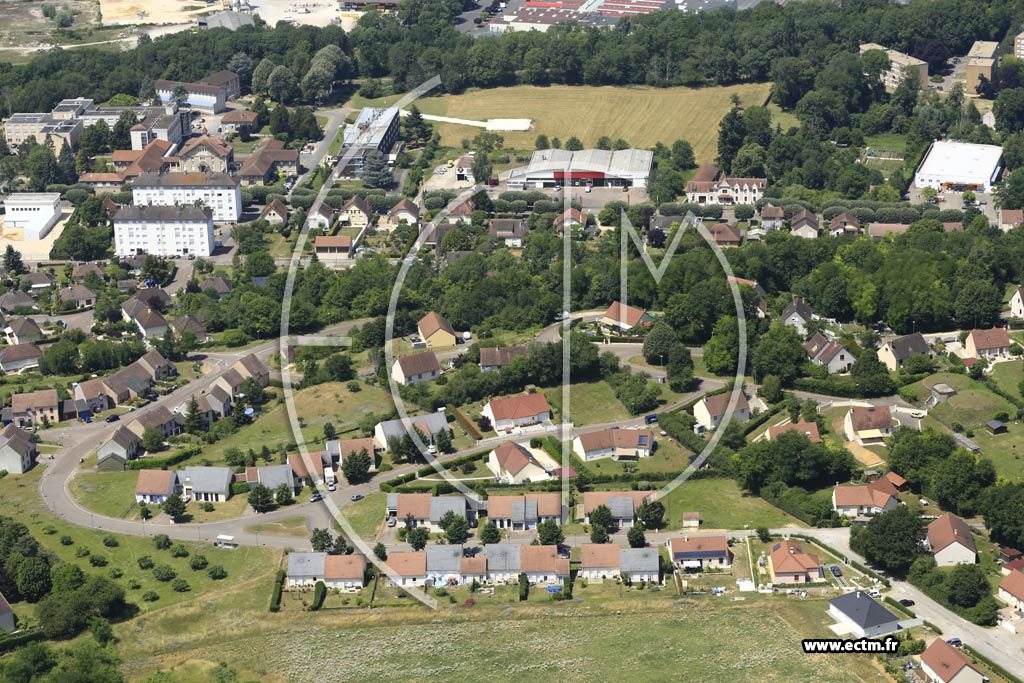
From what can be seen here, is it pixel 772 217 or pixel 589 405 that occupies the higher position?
pixel 772 217

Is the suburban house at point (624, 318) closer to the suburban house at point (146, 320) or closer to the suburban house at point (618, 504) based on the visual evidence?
the suburban house at point (618, 504)

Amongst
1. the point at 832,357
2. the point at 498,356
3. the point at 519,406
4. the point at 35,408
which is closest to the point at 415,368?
the point at 498,356

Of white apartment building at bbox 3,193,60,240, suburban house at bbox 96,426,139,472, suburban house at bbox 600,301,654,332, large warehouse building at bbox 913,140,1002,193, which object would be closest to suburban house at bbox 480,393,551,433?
suburban house at bbox 600,301,654,332

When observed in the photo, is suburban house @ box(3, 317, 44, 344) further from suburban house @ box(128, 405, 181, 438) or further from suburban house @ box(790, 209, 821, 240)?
suburban house @ box(790, 209, 821, 240)

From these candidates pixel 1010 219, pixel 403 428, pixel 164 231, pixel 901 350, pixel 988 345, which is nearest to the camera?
pixel 403 428

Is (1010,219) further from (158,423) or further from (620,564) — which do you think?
Result: (158,423)
